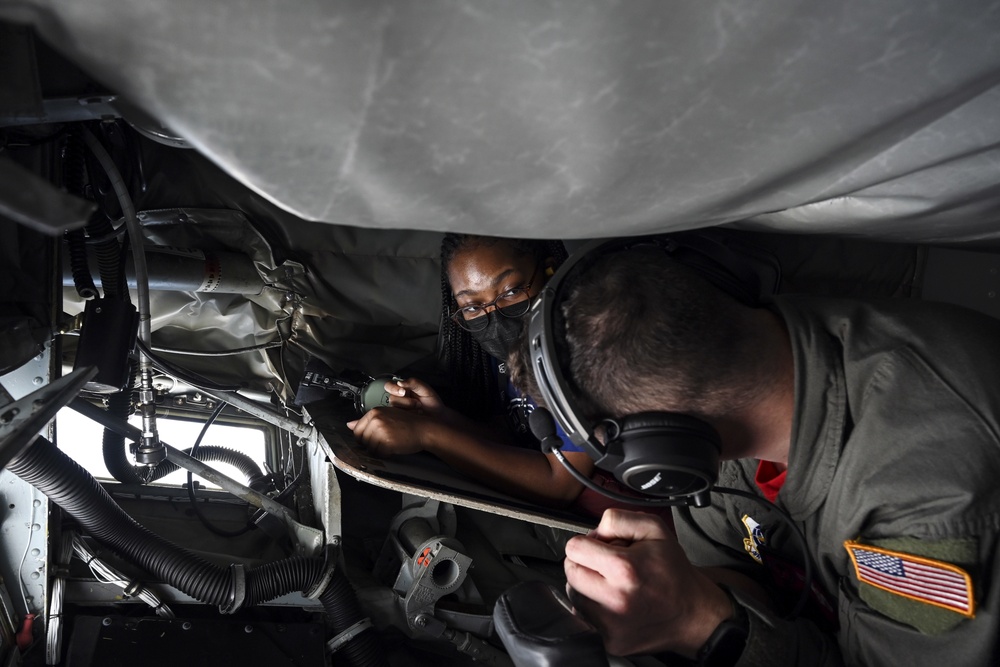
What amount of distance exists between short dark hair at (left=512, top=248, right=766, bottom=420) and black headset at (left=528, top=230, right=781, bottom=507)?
3 centimetres

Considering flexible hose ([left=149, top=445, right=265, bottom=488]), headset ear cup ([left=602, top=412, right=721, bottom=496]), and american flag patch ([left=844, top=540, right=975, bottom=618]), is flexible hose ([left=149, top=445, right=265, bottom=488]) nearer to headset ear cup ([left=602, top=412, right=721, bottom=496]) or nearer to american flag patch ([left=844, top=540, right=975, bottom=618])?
headset ear cup ([left=602, top=412, right=721, bottom=496])

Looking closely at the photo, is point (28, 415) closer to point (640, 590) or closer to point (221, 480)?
point (221, 480)

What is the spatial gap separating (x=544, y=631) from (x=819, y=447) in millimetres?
543

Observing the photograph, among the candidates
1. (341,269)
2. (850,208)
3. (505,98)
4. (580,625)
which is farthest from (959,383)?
(341,269)

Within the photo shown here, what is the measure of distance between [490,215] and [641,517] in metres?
0.63

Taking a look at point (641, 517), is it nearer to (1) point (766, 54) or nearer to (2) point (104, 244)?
(1) point (766, 54)

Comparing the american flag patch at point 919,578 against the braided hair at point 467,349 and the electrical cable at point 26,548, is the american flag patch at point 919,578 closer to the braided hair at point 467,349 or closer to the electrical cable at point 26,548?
the braided hair at point 467,349

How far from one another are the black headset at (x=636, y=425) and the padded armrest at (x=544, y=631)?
9.1 inches

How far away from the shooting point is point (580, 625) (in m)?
1.09

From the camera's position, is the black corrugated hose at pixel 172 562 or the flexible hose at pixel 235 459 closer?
the black corrugated hose at pixel 172 562

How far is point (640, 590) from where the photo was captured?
116cm

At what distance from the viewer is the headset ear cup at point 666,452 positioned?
1124mm

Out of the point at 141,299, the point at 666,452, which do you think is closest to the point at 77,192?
the point at 141,299

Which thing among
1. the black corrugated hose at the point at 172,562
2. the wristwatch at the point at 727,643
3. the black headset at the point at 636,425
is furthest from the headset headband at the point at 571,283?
the black corrugated hose at the point at 172,562
